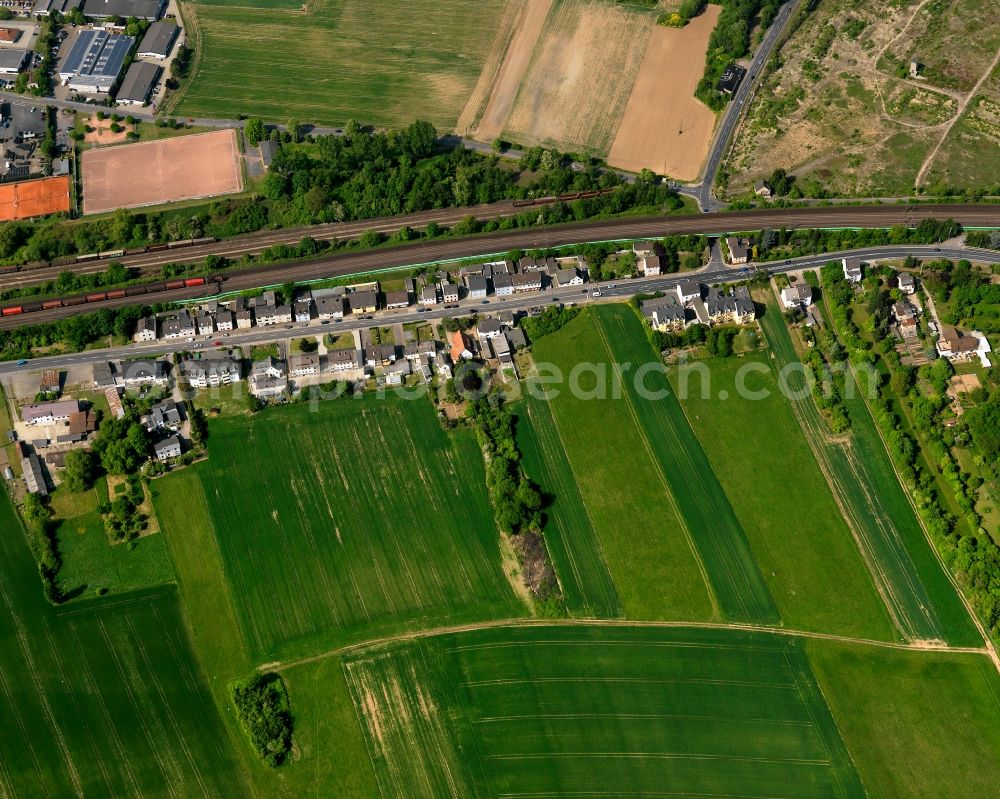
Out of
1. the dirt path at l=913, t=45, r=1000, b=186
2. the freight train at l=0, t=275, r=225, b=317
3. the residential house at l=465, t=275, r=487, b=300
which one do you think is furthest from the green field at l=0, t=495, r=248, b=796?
the dirt path at l=913, t=45, r=1000, b=186

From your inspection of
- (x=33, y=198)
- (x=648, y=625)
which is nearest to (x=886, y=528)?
(x=648, y=625)

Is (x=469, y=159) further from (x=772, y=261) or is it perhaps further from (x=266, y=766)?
(x=266, y=766)

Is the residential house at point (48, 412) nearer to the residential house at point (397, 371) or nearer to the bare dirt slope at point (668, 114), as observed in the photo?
the residential house at point (397, 371)

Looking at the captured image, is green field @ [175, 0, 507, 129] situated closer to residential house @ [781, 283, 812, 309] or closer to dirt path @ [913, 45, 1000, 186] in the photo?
residential house @ [781, 283, 812, 309]

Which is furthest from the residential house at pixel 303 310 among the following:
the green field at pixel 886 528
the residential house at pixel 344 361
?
the green field at pixel 886 528

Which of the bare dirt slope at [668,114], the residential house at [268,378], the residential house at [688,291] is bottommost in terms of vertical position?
the residential house at [268,378]

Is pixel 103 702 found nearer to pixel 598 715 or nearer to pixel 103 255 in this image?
pixel 598 715
